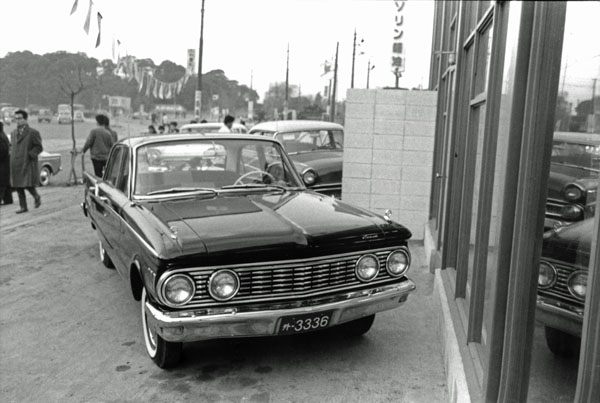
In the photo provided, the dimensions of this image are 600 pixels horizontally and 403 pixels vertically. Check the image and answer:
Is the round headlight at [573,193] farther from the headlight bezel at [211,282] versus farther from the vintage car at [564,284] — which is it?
the headlight bezel at [211,282]

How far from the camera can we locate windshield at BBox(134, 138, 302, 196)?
4.86 metres

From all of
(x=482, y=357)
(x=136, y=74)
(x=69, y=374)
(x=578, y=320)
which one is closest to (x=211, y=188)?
(x=69, y=374)

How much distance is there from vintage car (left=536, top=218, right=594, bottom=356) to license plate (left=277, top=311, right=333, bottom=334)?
1650 mm

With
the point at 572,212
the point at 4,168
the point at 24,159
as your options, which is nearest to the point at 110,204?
the point at 572,212

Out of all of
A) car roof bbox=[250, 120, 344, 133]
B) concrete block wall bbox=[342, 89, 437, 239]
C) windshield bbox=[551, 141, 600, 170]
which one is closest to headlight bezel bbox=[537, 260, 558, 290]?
windshield bbox=[551, 141, 600, 170]

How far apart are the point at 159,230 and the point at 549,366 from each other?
2.48 meters

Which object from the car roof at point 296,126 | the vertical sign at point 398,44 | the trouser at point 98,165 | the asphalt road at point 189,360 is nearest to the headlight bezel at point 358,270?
the asphalt road at point 189,360

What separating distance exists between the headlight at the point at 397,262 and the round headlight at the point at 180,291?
4.54 ft

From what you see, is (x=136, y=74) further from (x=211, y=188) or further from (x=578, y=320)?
(x=578, y=320)

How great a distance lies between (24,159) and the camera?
10.5 meters

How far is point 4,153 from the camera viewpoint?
11055 mm

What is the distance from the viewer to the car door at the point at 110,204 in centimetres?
520

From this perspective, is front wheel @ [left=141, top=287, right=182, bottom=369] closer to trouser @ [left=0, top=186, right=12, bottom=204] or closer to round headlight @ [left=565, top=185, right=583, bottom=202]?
round headlight @ [left=565, top=185, right=583, bottom=202]

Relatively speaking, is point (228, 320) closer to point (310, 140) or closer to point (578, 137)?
point (578, 137)
